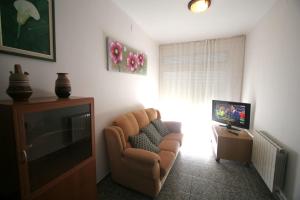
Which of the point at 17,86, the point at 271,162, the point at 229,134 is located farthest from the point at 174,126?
the point at 17,86

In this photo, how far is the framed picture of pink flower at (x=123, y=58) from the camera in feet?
6.97

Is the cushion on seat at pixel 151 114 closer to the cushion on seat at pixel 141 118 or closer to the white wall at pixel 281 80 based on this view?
the cushion on seat at pixel 141 118

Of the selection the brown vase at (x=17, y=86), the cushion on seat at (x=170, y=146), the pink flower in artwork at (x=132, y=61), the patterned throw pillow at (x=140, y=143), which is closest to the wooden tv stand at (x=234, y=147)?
the cushion on seat at (x=170, y=146)

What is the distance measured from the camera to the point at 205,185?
6.71ft

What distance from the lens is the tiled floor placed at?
184 centimetres

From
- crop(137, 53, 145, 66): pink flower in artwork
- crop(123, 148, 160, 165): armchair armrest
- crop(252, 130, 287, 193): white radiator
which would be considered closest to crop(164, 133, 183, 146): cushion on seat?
crop(123, 148, 160, 165): armchair armrest

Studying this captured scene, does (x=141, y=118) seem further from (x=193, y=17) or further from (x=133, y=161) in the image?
(x=193, y=17)

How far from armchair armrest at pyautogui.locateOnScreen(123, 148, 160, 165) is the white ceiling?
2093 mm

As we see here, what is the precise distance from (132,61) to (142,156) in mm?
1735

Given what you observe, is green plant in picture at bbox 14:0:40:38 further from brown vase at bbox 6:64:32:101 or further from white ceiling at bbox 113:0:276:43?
white ceiling at bbox 113:0:276:43

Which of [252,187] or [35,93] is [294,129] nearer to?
[252,187]

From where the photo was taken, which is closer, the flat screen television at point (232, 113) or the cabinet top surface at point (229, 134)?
the cabinet top surface at point (229, 134)

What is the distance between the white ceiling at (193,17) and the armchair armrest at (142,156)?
209 cm

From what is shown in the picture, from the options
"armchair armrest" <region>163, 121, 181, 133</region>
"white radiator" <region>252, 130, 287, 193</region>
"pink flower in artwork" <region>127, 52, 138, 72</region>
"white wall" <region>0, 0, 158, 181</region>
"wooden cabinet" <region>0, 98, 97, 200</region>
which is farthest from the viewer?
"armchair armrest" <region>163, 121, 181, 133</region>
